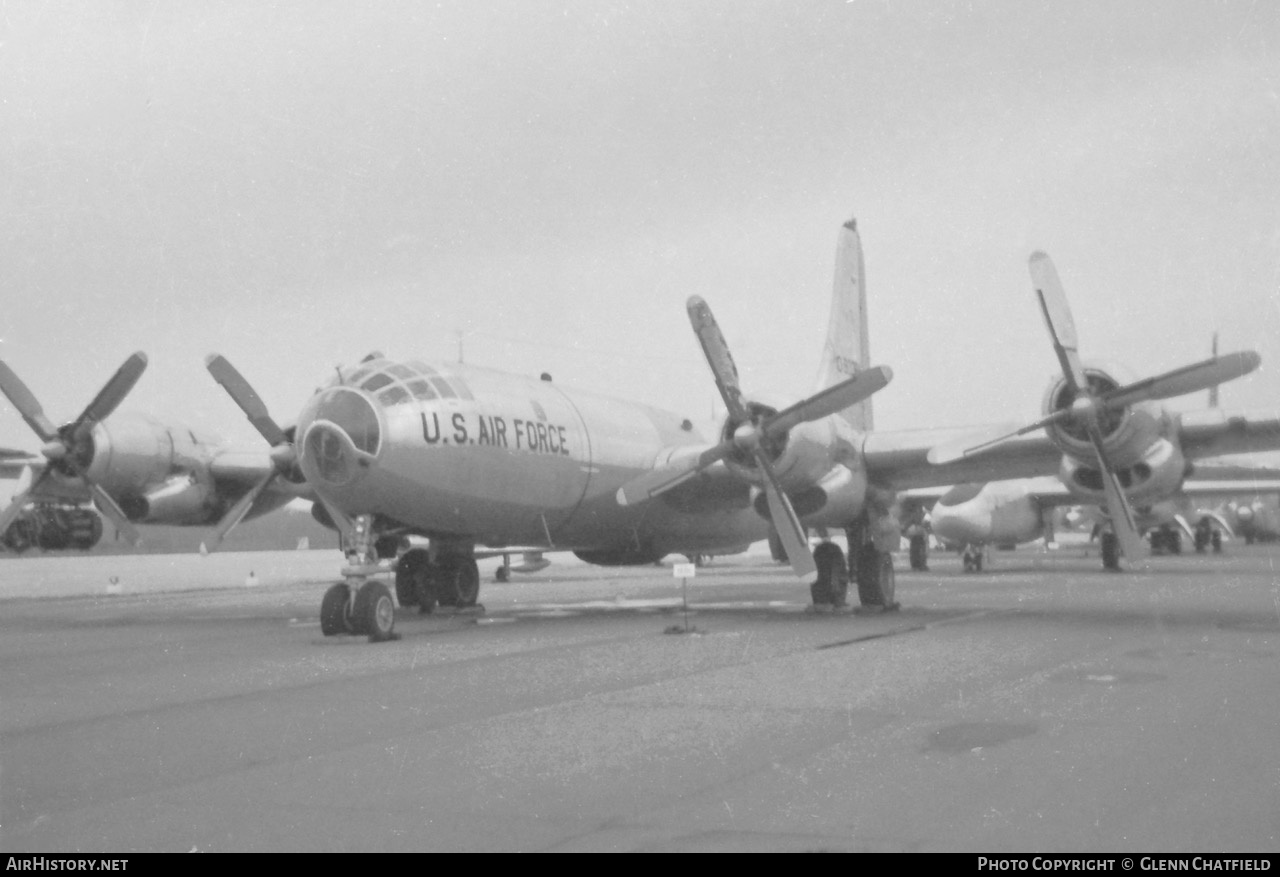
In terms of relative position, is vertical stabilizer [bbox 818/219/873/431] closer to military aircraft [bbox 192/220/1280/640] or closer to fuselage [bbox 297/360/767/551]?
military aircraft [bbox 192/220/1280/640]

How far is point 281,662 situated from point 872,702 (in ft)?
21.9

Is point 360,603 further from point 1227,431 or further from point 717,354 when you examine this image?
point 1227,431

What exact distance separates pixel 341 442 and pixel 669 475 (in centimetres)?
477

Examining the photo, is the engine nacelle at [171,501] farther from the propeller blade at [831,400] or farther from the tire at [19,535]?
the propeller blade at [831,400]

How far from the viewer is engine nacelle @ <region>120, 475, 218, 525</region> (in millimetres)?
20234

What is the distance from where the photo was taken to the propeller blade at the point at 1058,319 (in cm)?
1560

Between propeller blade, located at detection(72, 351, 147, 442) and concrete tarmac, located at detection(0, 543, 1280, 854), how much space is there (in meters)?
3.69

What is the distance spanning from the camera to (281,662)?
12680mm

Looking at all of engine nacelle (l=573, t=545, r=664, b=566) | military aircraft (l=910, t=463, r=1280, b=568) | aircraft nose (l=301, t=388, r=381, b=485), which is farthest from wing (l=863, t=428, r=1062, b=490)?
military aircraft (l=910, t=463, r=1280, b=568)

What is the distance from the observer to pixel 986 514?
38438 mm

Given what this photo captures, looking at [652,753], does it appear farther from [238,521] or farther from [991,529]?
[991,529]

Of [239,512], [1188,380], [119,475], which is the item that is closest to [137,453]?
[119,475]

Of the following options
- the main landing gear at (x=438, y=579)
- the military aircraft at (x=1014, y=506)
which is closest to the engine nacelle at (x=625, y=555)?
the main landing gear at (x=438, y=579)
